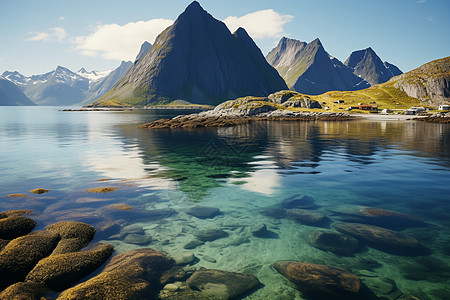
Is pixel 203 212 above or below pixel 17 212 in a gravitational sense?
below

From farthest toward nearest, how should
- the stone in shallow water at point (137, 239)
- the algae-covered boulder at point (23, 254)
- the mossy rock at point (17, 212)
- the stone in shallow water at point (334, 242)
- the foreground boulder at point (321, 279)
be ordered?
the mossy rock at point (17, 212), the stone in shallow water at point (137, 239), the stone in shallow water at point (334, 242), the algae-covered boulder at point (23, 254), the foreground boulder at point (321, 279)

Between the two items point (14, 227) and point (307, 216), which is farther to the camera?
point (307, 216)

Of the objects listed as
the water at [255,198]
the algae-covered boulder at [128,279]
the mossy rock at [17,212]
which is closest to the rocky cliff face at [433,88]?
the water at [255,198]

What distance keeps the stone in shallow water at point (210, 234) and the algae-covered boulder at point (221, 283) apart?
2867mm

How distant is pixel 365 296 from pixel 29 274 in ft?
36.6

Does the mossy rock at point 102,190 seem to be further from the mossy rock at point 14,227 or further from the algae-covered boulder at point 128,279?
the algae-covered boulder at point 128,279

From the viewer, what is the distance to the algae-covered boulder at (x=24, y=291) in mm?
7779

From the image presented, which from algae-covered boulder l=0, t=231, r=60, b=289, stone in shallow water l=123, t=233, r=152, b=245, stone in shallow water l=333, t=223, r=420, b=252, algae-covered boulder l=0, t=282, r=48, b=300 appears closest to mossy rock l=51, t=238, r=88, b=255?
algae-covered boulder l=0, t=231, r=60, b=289

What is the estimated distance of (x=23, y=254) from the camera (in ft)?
32.2

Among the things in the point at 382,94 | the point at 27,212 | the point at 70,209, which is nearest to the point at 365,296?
the point at 70,209

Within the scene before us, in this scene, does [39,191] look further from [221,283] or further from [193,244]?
[221,283]

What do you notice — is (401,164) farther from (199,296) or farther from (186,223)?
(199,296)

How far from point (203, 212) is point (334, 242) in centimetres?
745

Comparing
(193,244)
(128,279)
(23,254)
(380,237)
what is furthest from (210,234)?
(380,237)
